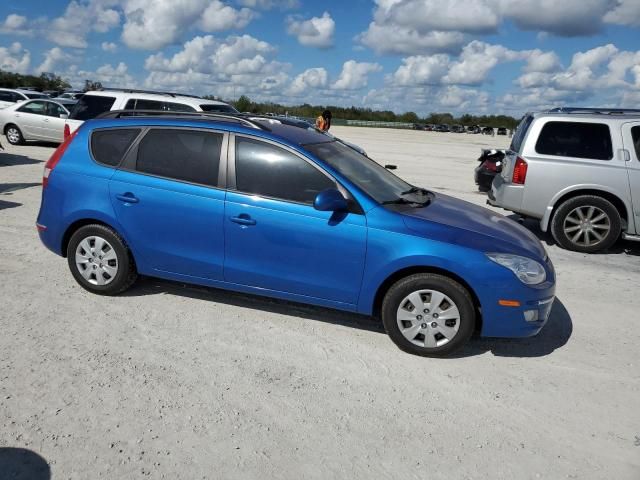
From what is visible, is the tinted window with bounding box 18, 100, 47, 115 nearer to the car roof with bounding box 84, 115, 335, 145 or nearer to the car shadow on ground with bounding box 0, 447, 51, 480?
the car roof with bounding box 84, 115, 335, 145

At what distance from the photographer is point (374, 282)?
162 inches

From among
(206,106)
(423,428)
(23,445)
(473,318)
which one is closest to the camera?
(23,445)

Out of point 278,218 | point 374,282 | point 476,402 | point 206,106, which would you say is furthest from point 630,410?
point 206,106

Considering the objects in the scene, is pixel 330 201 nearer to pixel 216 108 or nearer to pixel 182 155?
pixel 182 155

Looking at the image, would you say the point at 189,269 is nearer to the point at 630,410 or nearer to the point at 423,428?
the point at 423,428

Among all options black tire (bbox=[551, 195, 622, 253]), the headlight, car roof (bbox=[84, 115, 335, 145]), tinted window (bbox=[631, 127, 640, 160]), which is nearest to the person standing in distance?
black tire (bbox=[551, 195, 622, 253])

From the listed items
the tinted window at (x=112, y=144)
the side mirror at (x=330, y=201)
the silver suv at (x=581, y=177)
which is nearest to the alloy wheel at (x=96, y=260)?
the tinted window at (x=112, y=144)

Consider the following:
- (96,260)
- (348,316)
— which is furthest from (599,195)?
(96,260)

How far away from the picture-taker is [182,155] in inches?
184

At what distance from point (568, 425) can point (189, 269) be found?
123 inches

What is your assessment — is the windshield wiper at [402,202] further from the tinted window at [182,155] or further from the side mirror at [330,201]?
the tinted window at [182,155]

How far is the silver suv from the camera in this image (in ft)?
24.1

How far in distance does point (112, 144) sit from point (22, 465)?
119 inches

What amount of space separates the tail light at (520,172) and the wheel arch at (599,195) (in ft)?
1.80
